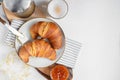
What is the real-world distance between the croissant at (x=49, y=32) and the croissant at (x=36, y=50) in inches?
0.6

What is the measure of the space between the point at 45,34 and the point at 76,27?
11 cm

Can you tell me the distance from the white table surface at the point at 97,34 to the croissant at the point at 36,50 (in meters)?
0.10

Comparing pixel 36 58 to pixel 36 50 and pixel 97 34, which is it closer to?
pixel 36 50

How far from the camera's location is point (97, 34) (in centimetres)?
77

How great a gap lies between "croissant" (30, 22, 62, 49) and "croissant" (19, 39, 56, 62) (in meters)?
0.02

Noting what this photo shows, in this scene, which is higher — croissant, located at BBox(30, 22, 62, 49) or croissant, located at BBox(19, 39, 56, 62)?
croissant, located at BBox(30, 22, 62, 49)

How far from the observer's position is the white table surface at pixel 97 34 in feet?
2.52

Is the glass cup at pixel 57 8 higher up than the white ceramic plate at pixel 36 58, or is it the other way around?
the glass cup at pixel 57 8

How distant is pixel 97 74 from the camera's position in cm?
77

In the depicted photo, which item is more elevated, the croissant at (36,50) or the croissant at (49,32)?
the croissant at (49,32)

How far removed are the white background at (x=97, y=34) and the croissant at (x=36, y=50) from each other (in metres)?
0.10

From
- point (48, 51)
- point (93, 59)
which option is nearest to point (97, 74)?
point (93, 59)

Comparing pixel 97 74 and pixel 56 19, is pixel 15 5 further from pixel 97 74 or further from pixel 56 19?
pixel 97 74

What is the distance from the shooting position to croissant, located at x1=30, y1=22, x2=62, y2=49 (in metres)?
0.69
